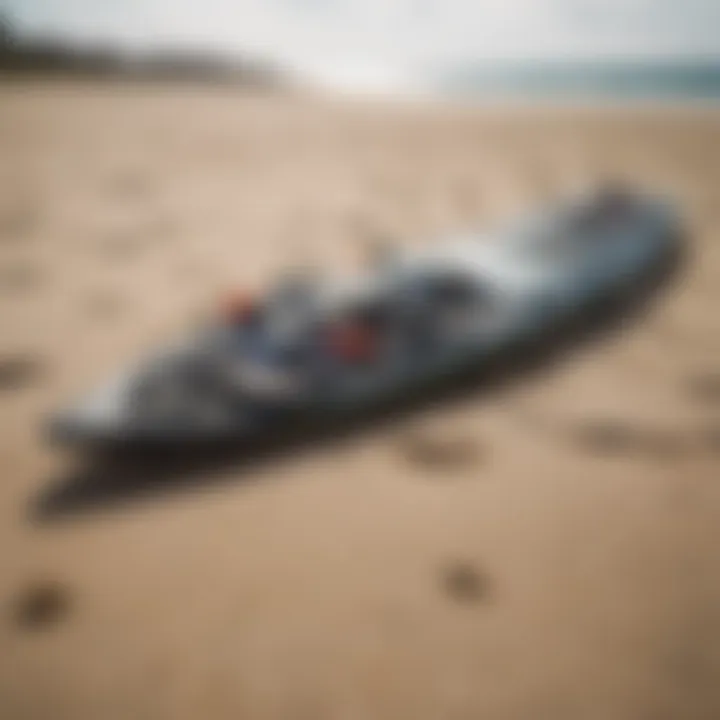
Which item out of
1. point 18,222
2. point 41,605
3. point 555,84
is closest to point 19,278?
point 18,222

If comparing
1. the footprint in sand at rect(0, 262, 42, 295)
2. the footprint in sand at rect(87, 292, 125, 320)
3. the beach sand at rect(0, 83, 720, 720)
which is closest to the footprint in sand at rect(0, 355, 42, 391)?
the beach sand at rect(0, 83, 720, 720)

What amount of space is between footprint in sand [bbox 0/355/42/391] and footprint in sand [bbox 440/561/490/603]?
3.36ft

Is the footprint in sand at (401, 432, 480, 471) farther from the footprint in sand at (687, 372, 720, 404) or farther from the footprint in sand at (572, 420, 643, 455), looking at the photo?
the footprint in sand at (687, 372, 720, 404)

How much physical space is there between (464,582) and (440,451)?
36cm

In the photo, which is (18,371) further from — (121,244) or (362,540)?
(362,540)

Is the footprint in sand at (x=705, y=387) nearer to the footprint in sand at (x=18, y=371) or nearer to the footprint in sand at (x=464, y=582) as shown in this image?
the footprint in sand at (x=464, y=582)

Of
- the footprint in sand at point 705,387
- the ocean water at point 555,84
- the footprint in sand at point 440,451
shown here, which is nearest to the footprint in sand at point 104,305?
the footprint in sand at point 440,451

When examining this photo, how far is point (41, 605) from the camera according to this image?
1.12 metres

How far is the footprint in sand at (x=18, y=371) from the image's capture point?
1672mm

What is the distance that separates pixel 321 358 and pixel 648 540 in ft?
2.29

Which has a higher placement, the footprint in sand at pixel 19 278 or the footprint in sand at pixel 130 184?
the footprint in sand at pixel 130 184

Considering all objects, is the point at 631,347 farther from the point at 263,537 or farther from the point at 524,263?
the point at 263,537

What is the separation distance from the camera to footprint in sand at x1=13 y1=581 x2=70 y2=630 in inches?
42.9

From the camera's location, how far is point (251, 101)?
552 cm
